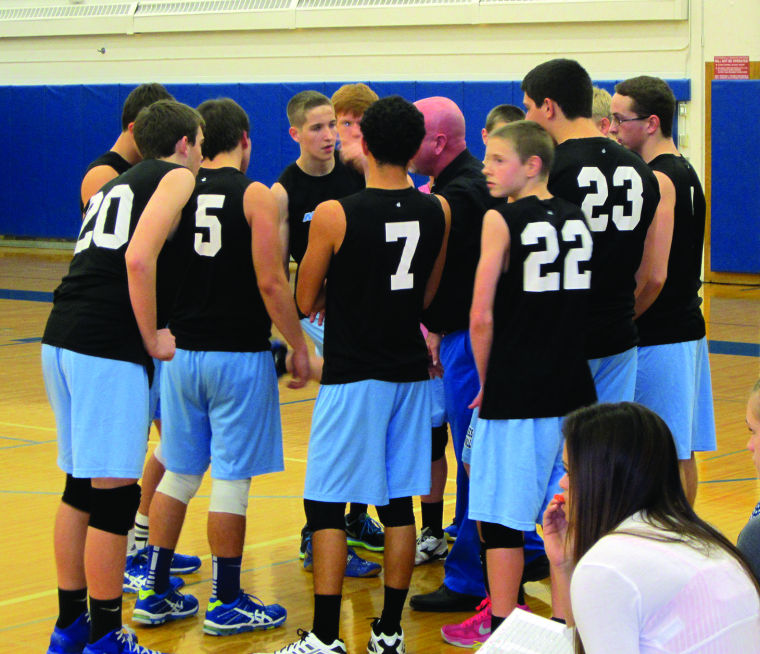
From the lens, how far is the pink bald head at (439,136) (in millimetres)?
4098

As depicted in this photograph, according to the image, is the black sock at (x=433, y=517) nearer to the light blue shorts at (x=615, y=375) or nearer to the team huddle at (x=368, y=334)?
the team huddle at (x=368, y=334)

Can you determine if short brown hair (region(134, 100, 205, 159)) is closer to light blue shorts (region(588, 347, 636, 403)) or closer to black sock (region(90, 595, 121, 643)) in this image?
black sock (region(90, 595, 121, 643))

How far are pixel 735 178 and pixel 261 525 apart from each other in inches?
377

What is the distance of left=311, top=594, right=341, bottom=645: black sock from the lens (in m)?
3.46

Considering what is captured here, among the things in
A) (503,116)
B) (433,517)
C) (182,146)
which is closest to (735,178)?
(503,116)

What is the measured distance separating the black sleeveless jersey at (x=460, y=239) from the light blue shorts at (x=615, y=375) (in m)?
0.58

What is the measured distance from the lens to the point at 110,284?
3.43 meters

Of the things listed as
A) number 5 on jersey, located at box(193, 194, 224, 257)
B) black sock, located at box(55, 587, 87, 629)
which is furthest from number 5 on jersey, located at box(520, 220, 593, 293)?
black sock, located at box(55, 587, 87, 629)

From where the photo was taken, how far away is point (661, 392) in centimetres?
419

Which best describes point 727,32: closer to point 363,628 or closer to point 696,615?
point 363,628

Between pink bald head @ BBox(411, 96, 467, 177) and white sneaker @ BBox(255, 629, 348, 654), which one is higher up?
pink bald head @ BBox(411, 96, 467, 177)

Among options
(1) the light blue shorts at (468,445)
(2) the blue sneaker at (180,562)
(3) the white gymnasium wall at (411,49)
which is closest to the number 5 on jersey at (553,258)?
(1) the light blue shorts at (468,445)

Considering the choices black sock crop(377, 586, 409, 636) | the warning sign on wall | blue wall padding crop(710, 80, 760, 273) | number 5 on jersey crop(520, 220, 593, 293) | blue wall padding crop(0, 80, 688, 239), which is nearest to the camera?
number 5 on jersey crop(520, 220, 593, 293)

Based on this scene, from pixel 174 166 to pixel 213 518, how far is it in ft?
3.79
